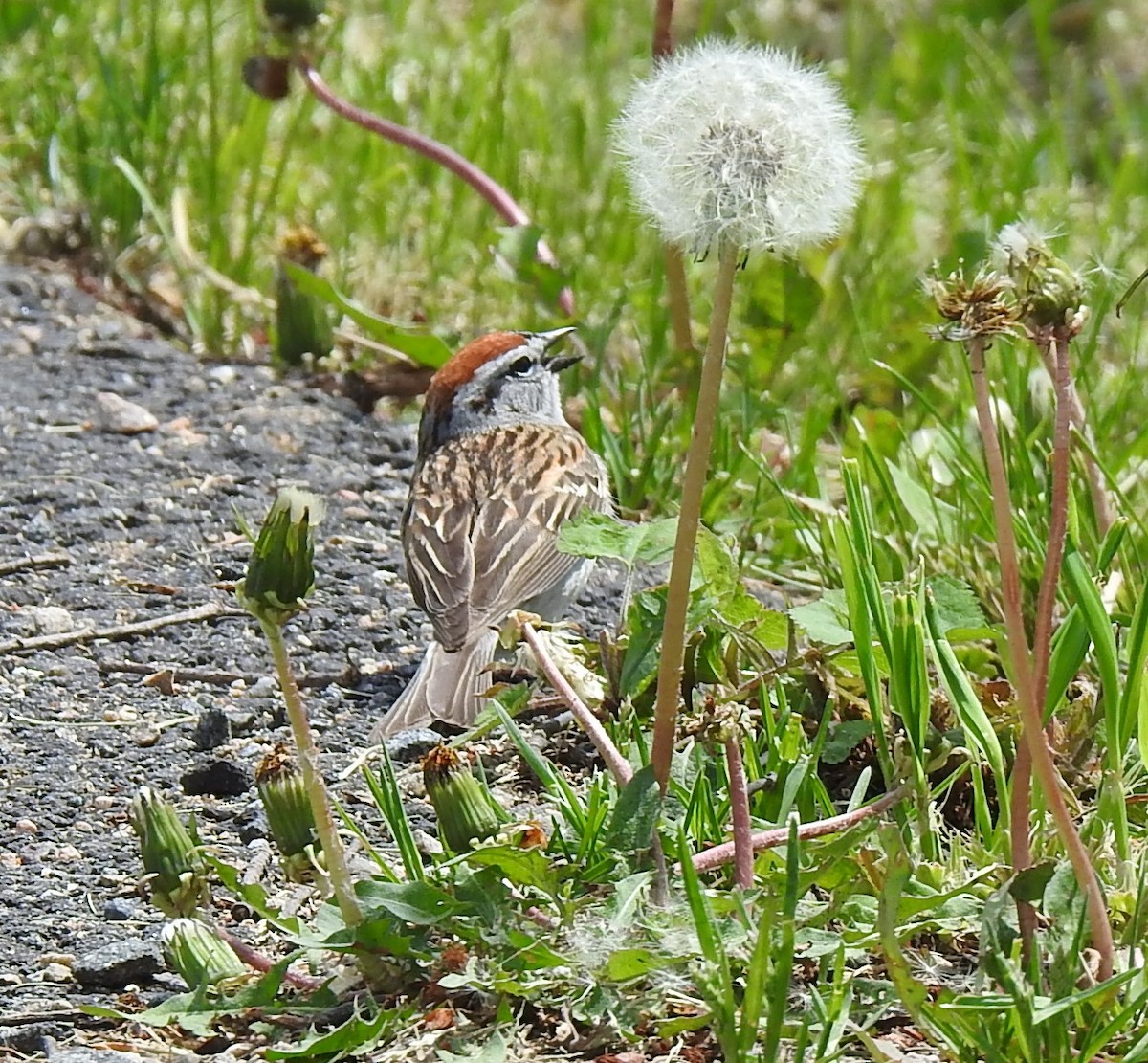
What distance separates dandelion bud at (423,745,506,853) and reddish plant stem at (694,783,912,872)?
1.13 feet

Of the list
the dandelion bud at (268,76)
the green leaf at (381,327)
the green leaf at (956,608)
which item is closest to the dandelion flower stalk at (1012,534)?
the green leaf at (956,608)

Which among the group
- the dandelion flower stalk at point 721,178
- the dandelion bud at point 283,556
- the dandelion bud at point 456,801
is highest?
the dandelion flower stalk at point 721,178

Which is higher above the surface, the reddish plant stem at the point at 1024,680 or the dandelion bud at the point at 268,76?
the dandelion bud at the point at 268,76

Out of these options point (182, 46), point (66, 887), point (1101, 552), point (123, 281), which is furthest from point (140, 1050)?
point (182, 46)

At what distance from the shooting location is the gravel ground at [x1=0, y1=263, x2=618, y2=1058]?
3.32 metres

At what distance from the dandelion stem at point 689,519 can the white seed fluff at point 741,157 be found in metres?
0.06

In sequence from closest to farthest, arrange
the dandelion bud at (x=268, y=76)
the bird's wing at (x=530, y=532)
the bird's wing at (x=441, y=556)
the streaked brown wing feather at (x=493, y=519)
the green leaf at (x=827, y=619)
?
the green leaf at (x=827, y=619)
the bird's wing at (x=441, y=556)
the streaked brown wing feather at (x=493, y=519)
the bird's wing at (x=530, y=532)
the dandelion bud at (x=268, y=76)

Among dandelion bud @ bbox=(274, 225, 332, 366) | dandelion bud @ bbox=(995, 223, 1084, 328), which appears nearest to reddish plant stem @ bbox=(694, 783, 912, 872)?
dandelion bud @ bbox=(995, 223, 1084, 328)

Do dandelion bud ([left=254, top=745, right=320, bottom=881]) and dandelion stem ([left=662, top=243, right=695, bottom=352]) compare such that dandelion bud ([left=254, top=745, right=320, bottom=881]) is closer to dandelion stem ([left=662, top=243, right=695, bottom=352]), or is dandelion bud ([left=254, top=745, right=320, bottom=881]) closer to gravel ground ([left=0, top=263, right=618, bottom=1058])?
gravel ground ([left=0, top=263, right=618, bottom=1058])

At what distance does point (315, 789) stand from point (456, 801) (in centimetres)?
32

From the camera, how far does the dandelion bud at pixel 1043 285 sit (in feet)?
8.77

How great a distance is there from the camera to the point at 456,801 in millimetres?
3051

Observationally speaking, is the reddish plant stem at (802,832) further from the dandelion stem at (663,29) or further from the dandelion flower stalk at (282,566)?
the dandelion stem at (663,29)

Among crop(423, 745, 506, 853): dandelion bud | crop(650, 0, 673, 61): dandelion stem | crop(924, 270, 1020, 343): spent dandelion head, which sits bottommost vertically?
crop(423, 745, 506, 853): dandelion bud
